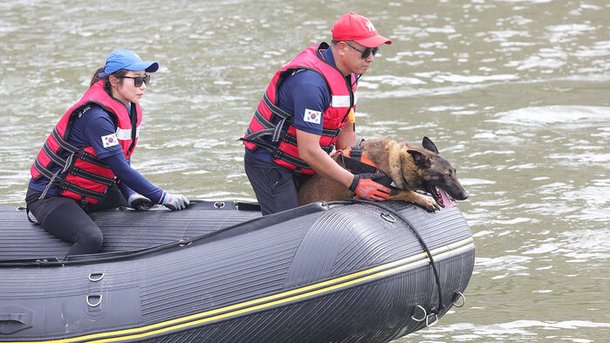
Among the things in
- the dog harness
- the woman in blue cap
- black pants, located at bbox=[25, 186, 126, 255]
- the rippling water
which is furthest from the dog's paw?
black pants, located at bbox=[25, 186, 126, 255]

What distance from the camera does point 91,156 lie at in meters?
6.24

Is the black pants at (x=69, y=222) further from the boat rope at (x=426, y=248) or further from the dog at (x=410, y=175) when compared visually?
the boat rope at (x=426, y=248)

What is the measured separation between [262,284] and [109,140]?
1.04 metres

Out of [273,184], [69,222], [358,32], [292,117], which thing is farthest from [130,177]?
[358,32]

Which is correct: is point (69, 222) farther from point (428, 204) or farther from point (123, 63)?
point (428, 204)

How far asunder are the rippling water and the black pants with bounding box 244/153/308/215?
→ 1.29 meters

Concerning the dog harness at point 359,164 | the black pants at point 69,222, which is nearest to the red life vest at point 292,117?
the dog harness at point 359,164

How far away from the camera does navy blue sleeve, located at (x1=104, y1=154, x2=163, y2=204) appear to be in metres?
6.16

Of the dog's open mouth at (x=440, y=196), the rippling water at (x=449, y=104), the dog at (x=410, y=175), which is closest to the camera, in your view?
the dog at (x=410, y=175)

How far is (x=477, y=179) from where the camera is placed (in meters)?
10.1

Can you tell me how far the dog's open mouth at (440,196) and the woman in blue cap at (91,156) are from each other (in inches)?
52.0

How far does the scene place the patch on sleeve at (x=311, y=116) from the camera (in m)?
5.88

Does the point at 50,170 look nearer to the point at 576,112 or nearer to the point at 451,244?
the point at 451,244

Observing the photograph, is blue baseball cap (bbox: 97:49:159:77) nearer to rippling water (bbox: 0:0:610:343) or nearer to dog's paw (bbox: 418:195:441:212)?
dog's paw (bbox: 418:195:441:212)
